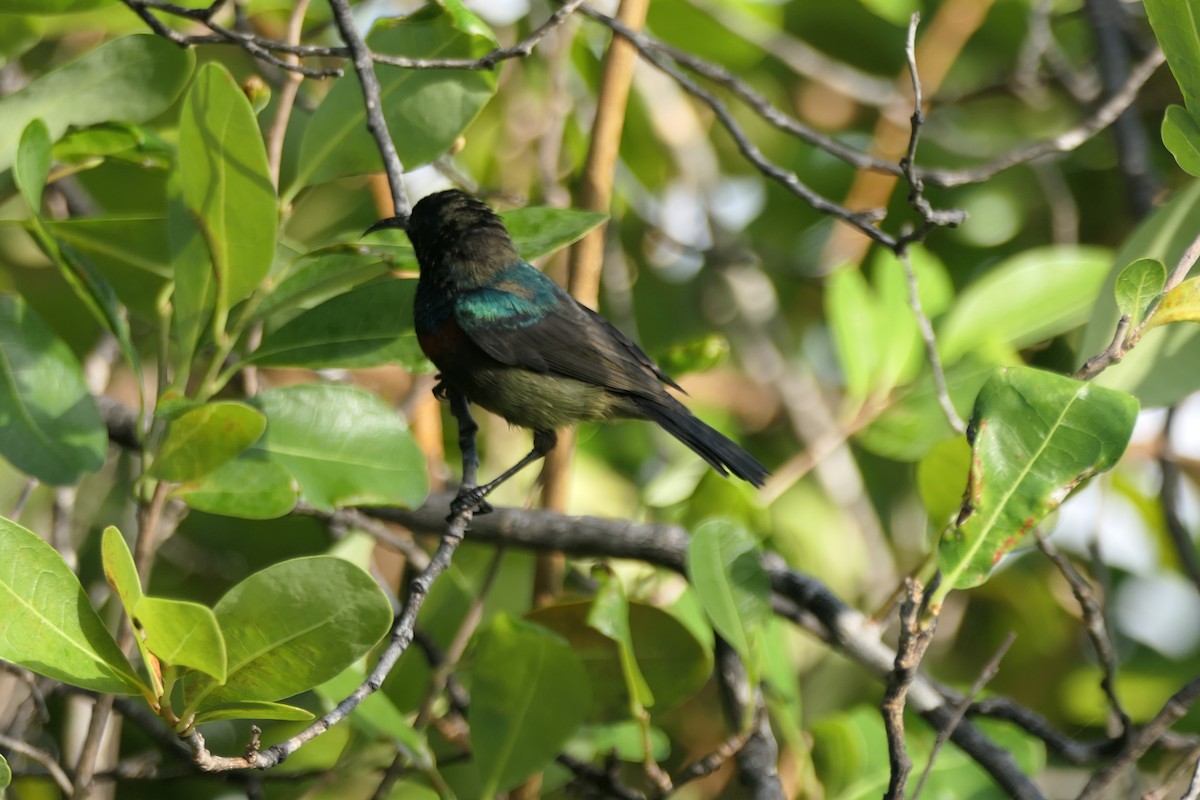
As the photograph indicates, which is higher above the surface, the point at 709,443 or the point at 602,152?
the point at 602,152

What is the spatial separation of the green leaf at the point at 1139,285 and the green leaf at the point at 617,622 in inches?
47.8

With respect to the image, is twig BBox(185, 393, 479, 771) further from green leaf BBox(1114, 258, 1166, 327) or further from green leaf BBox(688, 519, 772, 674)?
green leaf BBox(1114, 258, 1166, 327)

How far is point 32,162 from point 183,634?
3.53 ft

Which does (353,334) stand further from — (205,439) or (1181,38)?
(1181,38)

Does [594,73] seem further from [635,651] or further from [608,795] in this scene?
[608,795]

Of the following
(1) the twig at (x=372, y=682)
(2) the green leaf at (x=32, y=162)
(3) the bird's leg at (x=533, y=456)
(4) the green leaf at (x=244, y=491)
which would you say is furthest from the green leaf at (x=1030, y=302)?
(2) the green leaf at (x=32, y=162)

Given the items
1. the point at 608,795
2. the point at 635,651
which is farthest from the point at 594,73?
the point at 608,795

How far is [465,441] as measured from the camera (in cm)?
311

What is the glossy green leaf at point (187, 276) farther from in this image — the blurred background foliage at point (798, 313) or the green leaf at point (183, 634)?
the green leaf at point (183, 634)

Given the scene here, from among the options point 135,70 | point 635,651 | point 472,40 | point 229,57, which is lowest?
point 635,651

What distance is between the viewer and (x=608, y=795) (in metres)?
2.97

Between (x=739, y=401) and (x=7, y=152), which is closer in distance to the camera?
(x=7, y=152)

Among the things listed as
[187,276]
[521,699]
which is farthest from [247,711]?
[187,276]

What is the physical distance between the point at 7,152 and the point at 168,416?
0.83 m
